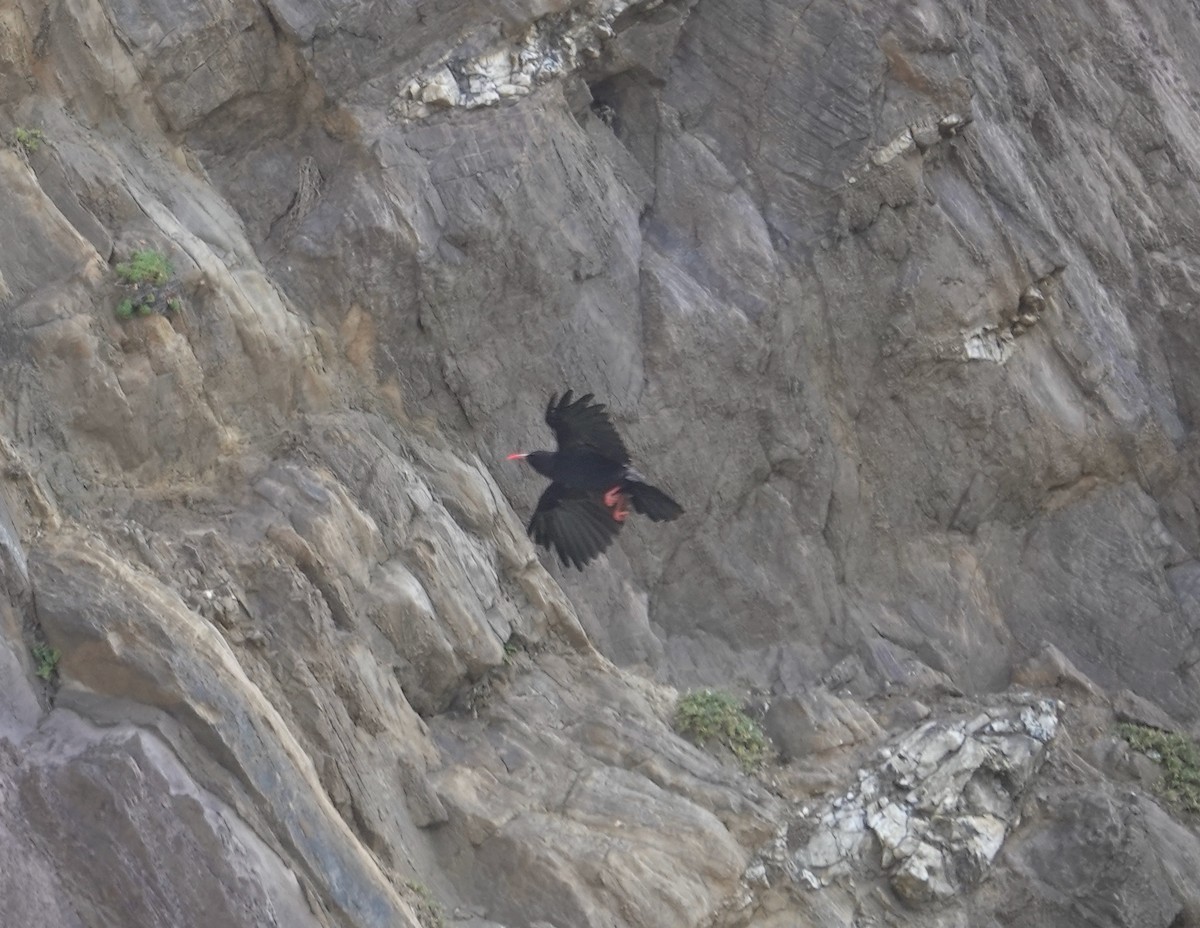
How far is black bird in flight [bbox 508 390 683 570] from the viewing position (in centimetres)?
854

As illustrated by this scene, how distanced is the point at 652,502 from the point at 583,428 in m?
0.71

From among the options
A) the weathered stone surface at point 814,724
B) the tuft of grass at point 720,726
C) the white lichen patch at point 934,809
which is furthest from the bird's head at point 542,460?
the white lichen patch at point 934,809

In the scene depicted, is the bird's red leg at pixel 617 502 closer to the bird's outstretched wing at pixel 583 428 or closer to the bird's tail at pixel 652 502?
the bird's tail at pixel 652 502

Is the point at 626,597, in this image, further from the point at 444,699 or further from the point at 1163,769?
the point at 1163,769

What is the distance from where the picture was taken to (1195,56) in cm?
1191

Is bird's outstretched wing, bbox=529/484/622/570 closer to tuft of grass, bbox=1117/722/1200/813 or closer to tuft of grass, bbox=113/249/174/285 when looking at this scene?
tuft of grass, bbox=113/249/174/285

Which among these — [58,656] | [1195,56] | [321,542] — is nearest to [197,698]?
[58,656]

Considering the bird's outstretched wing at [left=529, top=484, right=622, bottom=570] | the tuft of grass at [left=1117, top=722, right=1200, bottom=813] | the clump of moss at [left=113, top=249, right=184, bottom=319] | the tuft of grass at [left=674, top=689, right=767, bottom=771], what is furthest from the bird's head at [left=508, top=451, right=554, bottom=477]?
the tuft of grass at [left=1117, top=722, right=1200, bottom=813]

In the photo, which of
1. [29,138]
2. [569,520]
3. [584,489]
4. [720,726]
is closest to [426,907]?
[720,726]

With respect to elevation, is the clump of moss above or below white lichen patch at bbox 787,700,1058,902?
above

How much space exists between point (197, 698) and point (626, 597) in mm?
4240

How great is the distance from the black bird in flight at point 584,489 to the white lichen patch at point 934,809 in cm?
228

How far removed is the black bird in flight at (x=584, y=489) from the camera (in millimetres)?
8539

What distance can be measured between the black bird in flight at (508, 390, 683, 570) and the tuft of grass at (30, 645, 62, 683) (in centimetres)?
364
